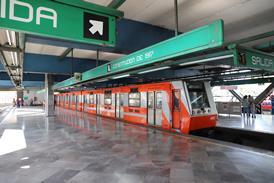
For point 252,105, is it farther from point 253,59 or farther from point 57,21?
point 57,21

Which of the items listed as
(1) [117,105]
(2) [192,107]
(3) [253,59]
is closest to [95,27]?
(3) [253,59]

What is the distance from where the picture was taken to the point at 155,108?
884cm

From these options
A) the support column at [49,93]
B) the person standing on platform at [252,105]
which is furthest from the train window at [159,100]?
the support column at [49,93]

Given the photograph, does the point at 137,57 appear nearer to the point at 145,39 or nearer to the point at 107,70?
the point at 145,39

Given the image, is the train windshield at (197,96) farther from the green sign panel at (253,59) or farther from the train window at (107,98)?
the train window at (107,98)

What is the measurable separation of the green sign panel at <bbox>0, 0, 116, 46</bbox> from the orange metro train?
17.5ft

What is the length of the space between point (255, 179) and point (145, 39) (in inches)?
153

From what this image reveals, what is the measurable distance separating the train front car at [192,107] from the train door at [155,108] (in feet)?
2.94

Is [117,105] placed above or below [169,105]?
below

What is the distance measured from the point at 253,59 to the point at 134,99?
22.3ft

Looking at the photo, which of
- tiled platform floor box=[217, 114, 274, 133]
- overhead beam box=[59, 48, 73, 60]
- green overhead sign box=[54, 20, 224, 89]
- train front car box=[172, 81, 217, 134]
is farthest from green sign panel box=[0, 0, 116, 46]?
tiled platform floor box=[217, 114, 274, 133]

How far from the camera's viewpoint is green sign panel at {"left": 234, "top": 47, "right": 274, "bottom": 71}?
3.75m

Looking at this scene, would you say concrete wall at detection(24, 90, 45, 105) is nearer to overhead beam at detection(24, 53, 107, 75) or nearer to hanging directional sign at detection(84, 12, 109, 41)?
overhead beam at detection(24, 53, 107, 75)

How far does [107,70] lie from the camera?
252 inches
